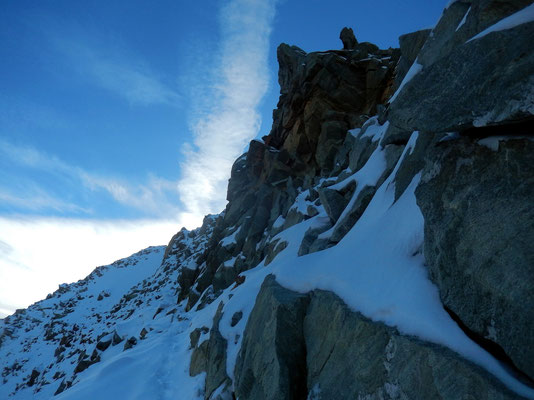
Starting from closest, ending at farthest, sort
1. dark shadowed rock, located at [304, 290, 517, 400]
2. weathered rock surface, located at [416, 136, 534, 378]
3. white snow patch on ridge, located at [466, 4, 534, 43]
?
weathered rock surface, located at [416, 136, 534, 378] → dark shadowed rock, located at [304, 290, 517, 400] → white snow patch on ridge, located at [466, 4, 534, 43]

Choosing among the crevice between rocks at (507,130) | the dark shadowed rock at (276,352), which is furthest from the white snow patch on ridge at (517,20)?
the dark shadowed rock at (276,352)

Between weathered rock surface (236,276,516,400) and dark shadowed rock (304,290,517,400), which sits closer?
dark shadowed rock (304,290,517,400)

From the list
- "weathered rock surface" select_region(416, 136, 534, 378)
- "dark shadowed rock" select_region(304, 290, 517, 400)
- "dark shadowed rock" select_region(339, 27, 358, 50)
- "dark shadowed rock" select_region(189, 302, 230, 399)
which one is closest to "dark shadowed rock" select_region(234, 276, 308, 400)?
"dark shadowed rock" select_region(304, 290, 517, 400)

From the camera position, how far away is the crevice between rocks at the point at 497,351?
2.78 metres

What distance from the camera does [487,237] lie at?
3373 mm

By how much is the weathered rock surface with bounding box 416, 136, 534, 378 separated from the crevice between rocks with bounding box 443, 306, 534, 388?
3.7 inches

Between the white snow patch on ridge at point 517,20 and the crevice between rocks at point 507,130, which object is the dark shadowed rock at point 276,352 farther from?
the white snow patch on ridge at point 517,20

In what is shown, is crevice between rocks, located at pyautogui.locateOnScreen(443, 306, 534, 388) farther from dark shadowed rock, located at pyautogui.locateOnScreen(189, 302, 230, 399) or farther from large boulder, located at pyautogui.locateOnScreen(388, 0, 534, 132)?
dark shadowed rock, located at pyautogui.locateOnScreen(189, 302, 230, 399)

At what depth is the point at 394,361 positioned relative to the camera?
151 inches

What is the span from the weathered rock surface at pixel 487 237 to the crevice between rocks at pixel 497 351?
95mm

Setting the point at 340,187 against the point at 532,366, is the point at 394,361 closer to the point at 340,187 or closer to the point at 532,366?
the point at 532,366

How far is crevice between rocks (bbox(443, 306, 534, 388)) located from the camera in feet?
9.12

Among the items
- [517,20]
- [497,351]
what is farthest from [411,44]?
[497,351]

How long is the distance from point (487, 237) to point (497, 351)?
129 cm
